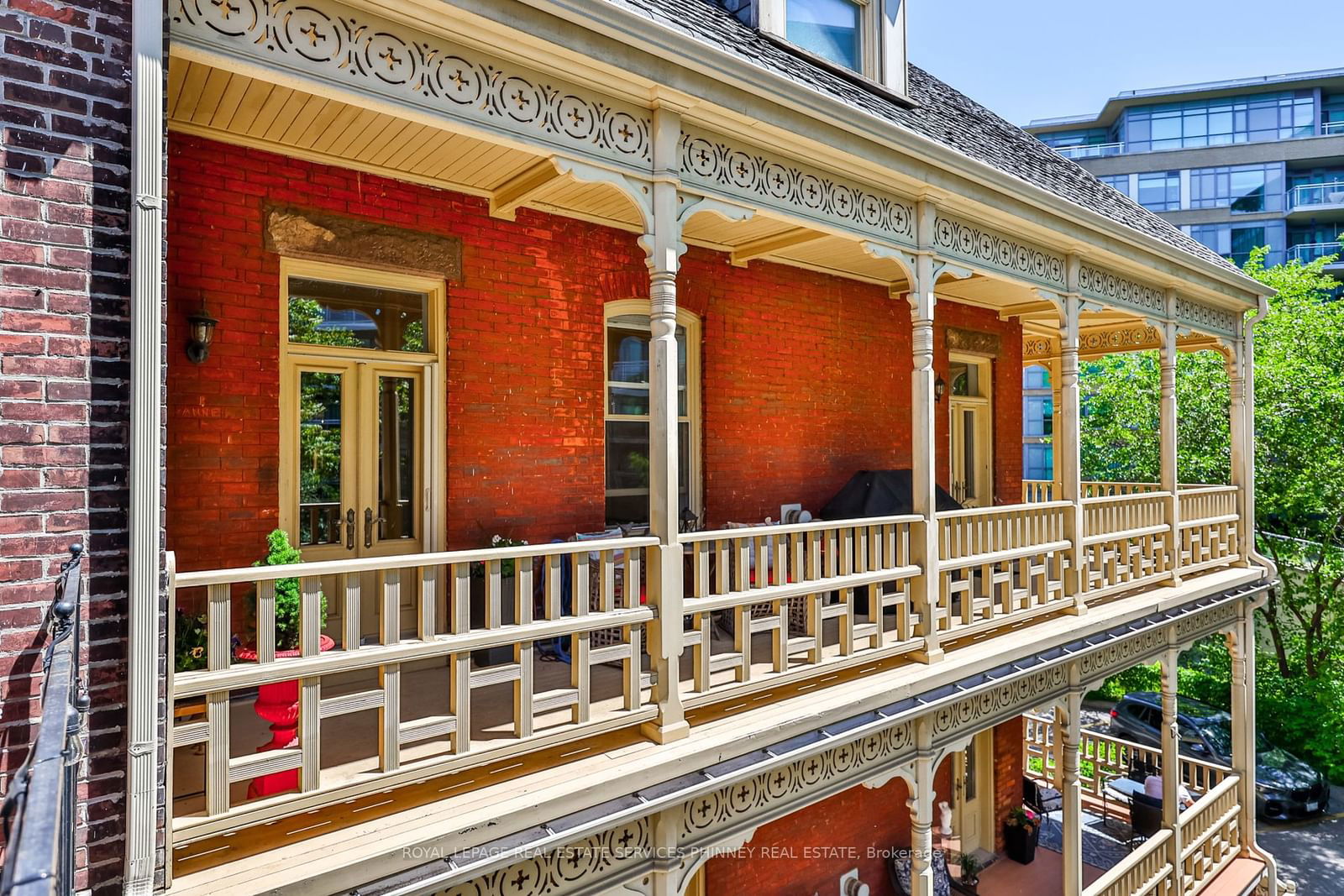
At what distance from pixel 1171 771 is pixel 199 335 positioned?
9.72m

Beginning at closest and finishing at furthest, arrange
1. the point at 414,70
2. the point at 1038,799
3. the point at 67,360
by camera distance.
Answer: the point at 67,360 < the point at 414,70 < the point at 1038,799

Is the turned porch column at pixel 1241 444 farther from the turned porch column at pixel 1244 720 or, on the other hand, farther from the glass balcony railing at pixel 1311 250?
the glass balcony railing at pixel 1311 250

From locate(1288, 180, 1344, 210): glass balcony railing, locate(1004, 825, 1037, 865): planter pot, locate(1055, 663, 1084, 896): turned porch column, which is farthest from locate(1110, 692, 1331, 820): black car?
locate(1288, 180, 1344, 210): glass balcony railing

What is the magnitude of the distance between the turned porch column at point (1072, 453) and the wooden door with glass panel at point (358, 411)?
548 centimetres

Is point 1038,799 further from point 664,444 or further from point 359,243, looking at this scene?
point 359,243

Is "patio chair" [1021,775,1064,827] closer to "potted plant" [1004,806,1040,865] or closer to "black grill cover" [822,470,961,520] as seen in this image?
"potted plant" [1004,806,1040,865]

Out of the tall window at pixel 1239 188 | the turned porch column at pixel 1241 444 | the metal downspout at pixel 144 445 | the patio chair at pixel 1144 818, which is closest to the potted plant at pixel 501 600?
the metal downspout at pixel 144 445

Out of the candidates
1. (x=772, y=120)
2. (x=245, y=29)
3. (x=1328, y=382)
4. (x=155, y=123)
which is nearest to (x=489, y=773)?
(x=155, y=123)

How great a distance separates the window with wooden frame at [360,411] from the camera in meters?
5.04

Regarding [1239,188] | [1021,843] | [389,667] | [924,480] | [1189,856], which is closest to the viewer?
[389,667]

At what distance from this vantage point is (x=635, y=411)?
6.86 meters

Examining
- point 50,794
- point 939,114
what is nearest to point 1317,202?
point 939,114

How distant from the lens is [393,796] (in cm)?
343

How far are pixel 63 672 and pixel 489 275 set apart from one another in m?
4.22
